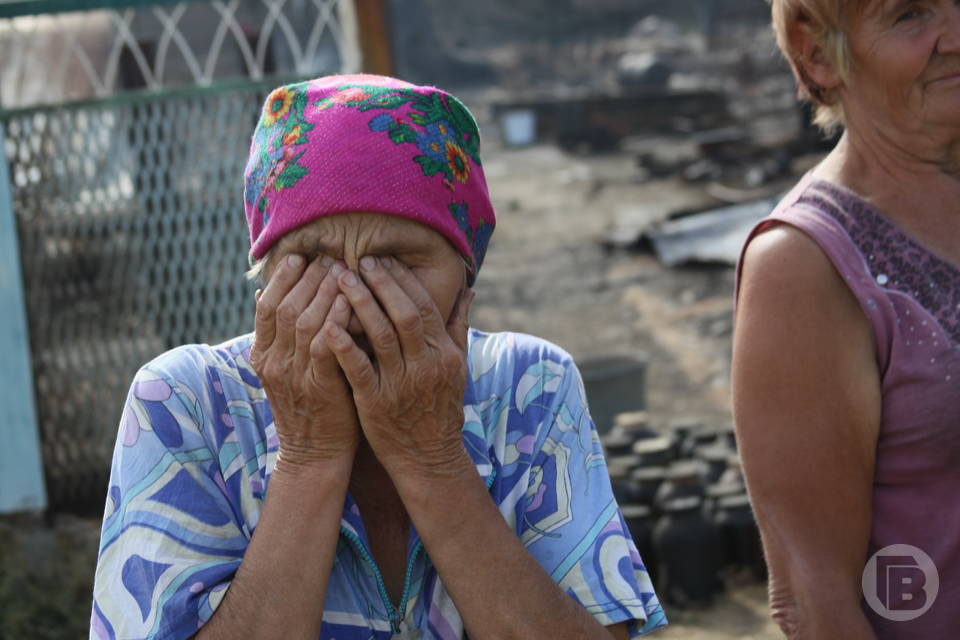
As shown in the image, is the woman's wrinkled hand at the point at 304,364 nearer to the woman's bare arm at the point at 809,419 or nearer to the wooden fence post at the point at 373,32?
the woman's bare arm at the point at 809,419

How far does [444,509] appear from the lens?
5.65ft

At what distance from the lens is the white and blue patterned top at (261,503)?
1.63 m

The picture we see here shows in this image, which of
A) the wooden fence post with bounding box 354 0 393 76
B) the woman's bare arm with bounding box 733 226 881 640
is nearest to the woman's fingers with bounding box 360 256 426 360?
the woman's bare arm with bounding box 733 226 881 640

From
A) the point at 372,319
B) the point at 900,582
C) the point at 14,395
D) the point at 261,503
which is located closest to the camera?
the point at 372,319

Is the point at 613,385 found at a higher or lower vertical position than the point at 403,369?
lower

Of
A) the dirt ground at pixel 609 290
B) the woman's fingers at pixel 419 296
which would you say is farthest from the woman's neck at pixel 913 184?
the dirt ground at pixel 609 290

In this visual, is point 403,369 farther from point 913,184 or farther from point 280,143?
point 913,184

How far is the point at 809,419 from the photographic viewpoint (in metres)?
2.03

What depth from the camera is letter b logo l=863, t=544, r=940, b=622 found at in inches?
80.8

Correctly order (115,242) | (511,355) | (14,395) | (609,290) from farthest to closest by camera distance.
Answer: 1. (609,290)
2. (14,395)
3. (115,242)
4. (511,355)

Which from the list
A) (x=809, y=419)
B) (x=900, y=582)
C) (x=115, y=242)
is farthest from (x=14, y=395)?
(x=900, y=582)

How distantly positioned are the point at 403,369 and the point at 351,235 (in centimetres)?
23

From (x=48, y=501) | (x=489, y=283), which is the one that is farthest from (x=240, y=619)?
(x=489, y=283)

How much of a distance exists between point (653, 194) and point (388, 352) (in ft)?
43.7
